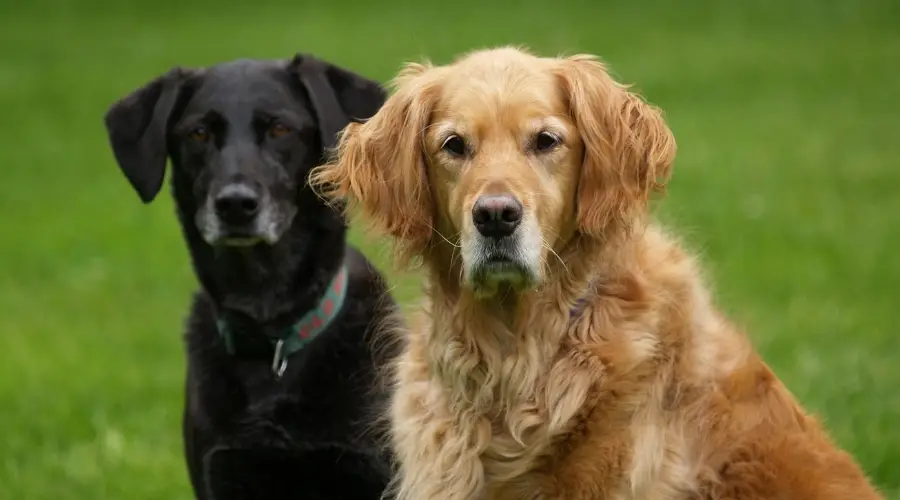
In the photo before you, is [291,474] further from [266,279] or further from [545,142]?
[545,142]

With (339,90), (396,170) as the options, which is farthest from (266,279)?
(396,170)

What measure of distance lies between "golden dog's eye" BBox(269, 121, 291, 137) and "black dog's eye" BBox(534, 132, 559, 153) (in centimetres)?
167

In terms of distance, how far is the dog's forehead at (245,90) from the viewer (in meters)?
5.44

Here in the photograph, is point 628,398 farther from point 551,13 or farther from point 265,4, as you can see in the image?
point 265,4

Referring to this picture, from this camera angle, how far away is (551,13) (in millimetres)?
21406

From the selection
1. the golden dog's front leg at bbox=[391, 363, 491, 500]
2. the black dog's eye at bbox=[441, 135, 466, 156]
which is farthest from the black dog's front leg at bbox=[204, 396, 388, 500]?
the black dog's eye at bbox=[441, 135, 466, 156]

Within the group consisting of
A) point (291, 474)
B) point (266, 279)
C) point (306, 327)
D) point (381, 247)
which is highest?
point (381, 247)

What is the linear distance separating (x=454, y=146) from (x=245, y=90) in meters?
1.64

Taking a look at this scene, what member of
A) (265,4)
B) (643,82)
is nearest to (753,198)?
(643,82)

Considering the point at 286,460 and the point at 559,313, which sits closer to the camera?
the point at 559,313

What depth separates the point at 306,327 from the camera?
5.30 metres

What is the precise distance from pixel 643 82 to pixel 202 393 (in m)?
11.4

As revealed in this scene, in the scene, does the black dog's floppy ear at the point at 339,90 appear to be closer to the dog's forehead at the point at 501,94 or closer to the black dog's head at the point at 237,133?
the black dog's head at the point at 237,133

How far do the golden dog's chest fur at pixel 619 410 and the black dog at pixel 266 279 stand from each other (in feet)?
2.87
